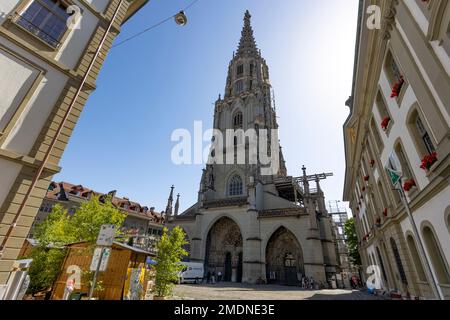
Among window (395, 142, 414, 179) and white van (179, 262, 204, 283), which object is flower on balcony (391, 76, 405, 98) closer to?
window (395, 142, 414, 179)

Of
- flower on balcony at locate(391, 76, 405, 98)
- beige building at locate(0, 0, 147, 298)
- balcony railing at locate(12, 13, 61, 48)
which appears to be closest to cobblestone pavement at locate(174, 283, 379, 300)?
beige building at locate(0, 0, 147, 298)

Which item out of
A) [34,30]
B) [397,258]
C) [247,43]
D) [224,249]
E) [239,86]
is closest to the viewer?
[34,30]

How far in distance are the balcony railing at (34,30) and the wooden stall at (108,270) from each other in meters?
8.17

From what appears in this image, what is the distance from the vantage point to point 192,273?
24.7 metres

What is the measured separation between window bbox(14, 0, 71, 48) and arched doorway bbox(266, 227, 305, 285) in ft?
89.9

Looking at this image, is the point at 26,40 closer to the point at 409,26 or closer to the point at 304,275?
the point at 409,26

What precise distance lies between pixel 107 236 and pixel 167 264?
734 cm

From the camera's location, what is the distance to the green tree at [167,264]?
454 inches

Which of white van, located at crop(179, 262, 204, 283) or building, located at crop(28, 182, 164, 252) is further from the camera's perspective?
building, located at crop(28, 182, 164, 252)

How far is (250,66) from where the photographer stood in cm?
4916

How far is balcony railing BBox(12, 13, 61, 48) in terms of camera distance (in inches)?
257

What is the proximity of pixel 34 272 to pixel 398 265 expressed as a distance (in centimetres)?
1907

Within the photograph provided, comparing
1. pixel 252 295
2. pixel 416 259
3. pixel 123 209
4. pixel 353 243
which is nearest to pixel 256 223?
pixel 252 295

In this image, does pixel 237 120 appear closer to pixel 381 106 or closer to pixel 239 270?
pixel 239 270
